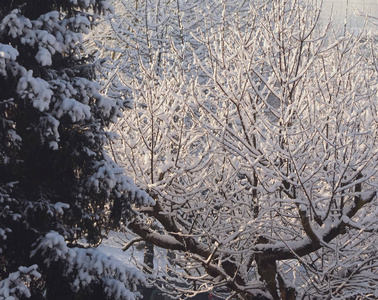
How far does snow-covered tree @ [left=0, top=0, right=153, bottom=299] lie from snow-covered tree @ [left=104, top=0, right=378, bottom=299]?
134 centimetres

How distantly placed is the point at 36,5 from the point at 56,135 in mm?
1493

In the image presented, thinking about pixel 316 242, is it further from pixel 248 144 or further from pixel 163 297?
pixel 163 297

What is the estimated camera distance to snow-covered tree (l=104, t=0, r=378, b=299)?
18.8ft

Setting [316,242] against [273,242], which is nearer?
[316,242]

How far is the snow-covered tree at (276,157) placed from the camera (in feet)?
18.8

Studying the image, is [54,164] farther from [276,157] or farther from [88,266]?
[276,157]

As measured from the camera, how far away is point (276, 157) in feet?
22.4

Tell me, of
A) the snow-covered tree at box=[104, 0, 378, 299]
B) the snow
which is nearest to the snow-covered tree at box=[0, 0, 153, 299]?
the snow

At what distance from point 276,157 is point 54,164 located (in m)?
3.35

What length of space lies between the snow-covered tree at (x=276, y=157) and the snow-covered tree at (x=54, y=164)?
52.7 inches

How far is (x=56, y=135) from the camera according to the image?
437cm

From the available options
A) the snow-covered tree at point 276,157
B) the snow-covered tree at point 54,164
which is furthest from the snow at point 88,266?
the snow-covered tree at point 276,157

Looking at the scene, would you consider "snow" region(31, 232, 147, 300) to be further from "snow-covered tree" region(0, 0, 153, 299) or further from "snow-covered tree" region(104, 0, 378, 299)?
"snow-covered tree" region(104, 0, 378, 299)

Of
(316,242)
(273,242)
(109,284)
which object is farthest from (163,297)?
(109,284)
